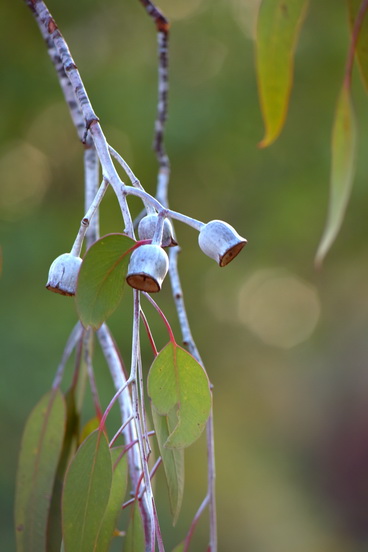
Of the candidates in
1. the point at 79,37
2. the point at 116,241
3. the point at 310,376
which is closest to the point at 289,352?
the point at 310,376

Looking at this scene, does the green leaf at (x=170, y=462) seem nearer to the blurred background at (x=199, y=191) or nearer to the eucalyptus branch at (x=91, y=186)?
the eucalyptus branch at (x=91, y=186)

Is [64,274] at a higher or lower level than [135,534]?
higher

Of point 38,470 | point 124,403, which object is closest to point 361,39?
point 124,403

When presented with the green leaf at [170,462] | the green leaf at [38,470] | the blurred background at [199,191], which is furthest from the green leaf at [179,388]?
the blurred background at [199,191]

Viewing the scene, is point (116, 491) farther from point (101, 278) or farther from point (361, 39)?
point (361, 39)

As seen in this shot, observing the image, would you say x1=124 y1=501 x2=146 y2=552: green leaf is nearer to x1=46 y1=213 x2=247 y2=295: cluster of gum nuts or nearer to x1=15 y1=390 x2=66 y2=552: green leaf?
x1=15 y1=390 x2=66 y2=552: green leaf

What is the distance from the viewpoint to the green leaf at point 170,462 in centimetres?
46

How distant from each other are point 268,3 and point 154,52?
78.9 inches

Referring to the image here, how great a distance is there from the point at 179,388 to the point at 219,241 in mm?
157

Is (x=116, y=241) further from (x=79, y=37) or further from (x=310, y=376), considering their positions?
(x=310, y=376)

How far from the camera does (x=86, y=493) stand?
47 centimetres

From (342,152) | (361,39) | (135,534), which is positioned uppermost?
(361,39)

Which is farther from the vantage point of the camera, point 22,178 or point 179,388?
point 22,178

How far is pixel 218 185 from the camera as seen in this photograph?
112 inches
